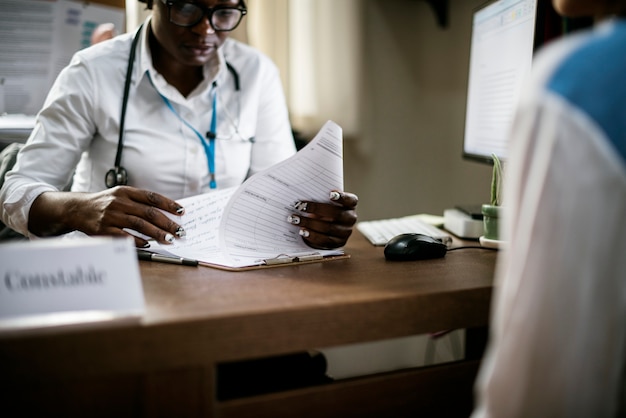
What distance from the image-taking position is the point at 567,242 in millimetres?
434

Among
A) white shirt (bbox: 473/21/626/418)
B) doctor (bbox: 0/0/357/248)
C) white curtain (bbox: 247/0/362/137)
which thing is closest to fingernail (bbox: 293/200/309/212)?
doctor (bbox: 0/0/357/248)

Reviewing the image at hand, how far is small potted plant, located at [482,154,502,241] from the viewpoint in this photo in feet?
3.17

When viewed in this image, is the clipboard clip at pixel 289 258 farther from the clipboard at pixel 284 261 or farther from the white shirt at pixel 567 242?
the white shirt at pixel 567 242

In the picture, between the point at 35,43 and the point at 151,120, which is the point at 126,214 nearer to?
the point at 151,120

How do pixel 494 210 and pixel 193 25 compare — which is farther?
pixel 193 25

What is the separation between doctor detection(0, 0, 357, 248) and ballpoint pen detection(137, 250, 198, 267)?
19cm

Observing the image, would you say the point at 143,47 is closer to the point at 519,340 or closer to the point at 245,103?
the point at 245,103

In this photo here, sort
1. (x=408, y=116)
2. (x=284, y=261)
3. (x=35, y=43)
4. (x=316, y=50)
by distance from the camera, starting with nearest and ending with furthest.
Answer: (x=284, y=261) < (x=35, y=43) < (x=316, y=50) < (x=408, y=116)

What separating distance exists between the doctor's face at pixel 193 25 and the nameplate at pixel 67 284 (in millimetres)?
695

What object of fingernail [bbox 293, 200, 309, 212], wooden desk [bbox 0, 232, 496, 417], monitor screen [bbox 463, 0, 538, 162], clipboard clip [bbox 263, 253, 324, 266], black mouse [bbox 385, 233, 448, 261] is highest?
monitor screen [bbox 463, 0, 538, 162]

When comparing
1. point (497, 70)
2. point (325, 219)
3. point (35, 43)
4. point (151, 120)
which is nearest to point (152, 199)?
point (325, 219)

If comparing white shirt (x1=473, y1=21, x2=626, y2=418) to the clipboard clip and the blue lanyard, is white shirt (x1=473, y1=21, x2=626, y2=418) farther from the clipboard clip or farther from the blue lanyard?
the blue lanyard

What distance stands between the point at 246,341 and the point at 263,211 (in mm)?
307

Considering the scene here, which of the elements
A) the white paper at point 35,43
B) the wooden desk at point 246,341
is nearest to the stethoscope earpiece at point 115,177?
the wooden desk at point 246,341
